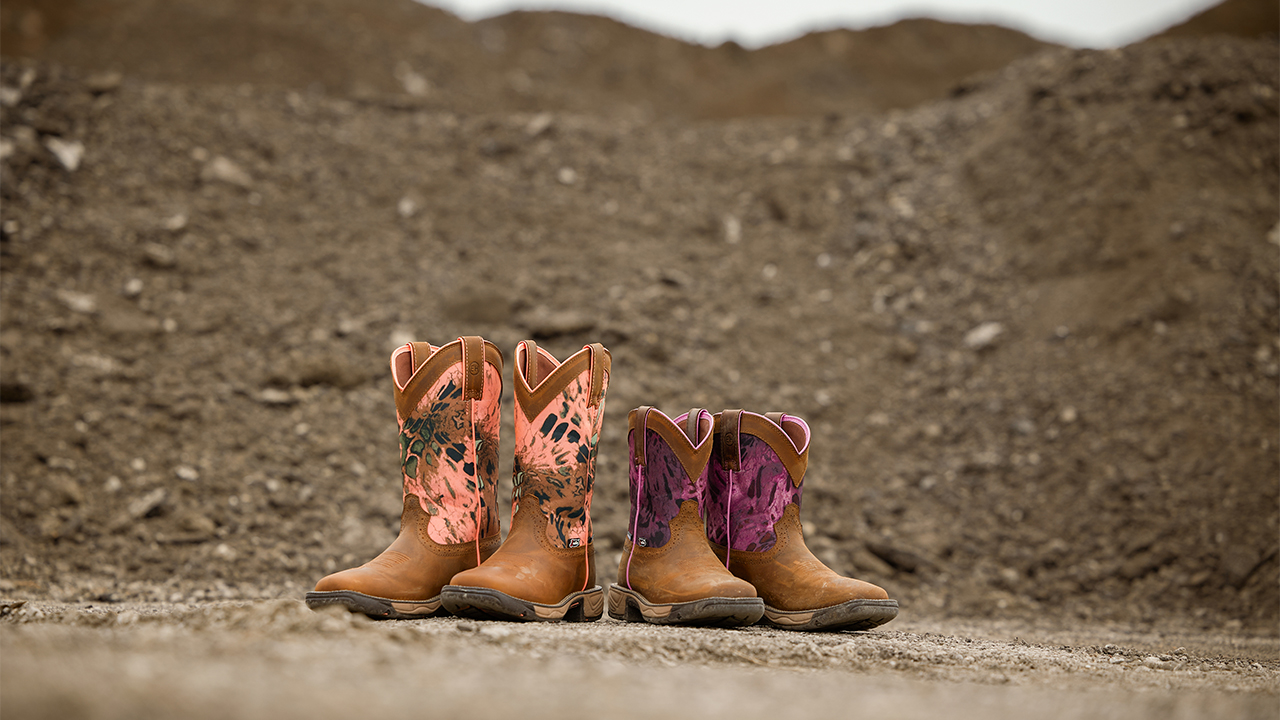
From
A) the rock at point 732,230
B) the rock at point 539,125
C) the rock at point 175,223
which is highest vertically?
the rock at point 539,125

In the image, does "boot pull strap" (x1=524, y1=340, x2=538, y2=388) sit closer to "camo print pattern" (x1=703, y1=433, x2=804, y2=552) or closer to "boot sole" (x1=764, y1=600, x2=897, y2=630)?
"camo print pattern" (x1=703, y1=433, x2=804, y2=552)

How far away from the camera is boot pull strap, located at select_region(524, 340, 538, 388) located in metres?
2.62

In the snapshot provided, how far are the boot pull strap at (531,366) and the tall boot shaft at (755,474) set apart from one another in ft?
2.05

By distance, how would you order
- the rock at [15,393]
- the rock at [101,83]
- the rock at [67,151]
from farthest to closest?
1. the rock at [101,83]
2. the rock at [67,151]
3. the rock at [15,393]

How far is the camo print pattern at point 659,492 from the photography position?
2643 mm

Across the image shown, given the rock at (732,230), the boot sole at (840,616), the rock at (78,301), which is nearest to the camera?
the boot sole at (840,616)

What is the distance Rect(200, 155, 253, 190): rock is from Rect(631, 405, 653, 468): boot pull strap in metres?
6.05

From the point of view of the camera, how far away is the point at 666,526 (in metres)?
2.64

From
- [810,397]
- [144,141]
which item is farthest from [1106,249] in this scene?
[144,141]

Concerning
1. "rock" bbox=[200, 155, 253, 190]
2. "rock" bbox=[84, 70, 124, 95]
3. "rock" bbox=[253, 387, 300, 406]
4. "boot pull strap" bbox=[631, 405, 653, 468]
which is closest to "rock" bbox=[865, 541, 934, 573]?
"boot pull strap" bbox=[631, 405, 653, 468]

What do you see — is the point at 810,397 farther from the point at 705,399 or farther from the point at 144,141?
the point at 144,141

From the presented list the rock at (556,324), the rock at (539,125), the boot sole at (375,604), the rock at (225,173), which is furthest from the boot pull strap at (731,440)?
the rock at (539,125)

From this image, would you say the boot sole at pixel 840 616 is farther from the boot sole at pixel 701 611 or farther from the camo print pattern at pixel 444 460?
the camo print pattern at pixel 444 460

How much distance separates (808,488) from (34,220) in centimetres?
610
